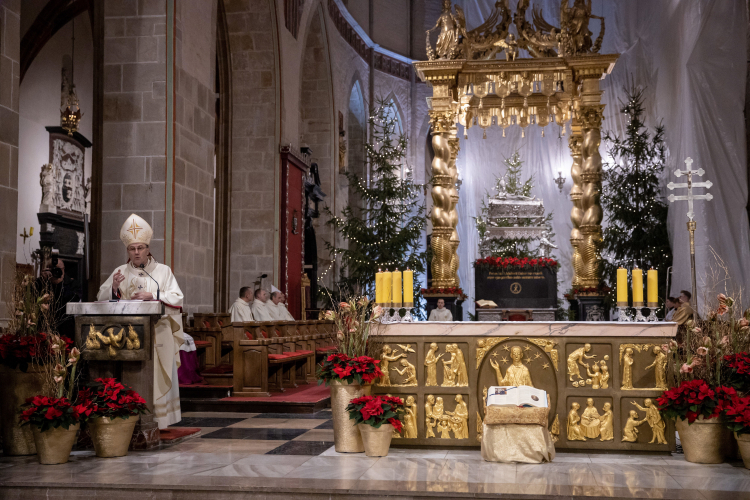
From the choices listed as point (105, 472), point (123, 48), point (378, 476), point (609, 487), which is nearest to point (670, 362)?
point (609, 487)

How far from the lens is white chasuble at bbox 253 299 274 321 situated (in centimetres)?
1206

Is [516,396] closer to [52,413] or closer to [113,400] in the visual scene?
[113,400]

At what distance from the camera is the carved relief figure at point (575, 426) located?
5.74m

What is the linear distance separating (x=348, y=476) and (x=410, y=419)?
4.04 feet

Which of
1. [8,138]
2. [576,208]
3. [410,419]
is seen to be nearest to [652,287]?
[410,419]

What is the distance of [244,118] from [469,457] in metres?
9.67

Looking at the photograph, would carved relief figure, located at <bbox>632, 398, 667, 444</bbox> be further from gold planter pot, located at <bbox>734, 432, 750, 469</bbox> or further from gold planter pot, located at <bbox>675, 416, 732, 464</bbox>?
gold planter pot, located at <bbox>734, 432, 750, 469</bbox>

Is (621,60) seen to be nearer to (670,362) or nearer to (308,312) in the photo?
(308,312)

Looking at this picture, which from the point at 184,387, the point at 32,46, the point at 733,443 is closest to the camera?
the point at 733,443

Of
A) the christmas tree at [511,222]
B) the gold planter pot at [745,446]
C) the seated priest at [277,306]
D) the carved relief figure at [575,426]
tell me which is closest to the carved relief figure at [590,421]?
the carved relief figure at [575,426]

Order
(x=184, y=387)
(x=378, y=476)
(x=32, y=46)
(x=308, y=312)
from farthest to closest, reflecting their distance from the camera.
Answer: (x=308, y=312) < (x=32, y=46) < (x=184, y=387) < (x=378, y=476)

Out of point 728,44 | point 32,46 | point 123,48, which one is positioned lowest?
point 123,48

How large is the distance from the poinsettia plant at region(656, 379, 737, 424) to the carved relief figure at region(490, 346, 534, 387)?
1.03 meters

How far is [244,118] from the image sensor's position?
13.8 meters
